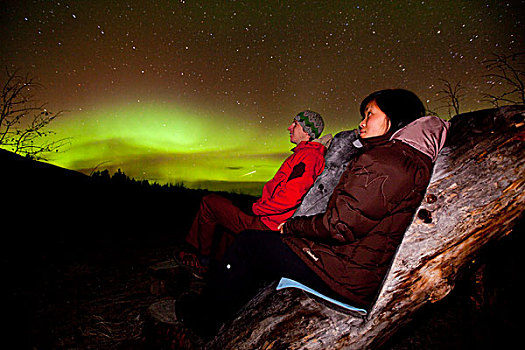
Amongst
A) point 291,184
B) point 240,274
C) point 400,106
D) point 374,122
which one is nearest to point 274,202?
point 291,184

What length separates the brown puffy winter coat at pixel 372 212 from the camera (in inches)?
50.1

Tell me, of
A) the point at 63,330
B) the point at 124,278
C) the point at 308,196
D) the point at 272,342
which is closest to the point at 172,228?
the point at 124,278

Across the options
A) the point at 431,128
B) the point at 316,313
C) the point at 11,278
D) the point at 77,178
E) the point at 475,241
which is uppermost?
the point at 77,178

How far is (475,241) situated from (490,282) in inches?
44.2

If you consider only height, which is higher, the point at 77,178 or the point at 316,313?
the point at 77,178

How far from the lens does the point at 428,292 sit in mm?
1374

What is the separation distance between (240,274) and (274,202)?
3.64ft

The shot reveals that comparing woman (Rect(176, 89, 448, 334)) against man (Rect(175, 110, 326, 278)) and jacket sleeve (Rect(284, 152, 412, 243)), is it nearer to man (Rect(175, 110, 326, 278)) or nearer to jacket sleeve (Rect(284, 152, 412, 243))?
jacket sleeve (Rect(284, 152, 412, 243))

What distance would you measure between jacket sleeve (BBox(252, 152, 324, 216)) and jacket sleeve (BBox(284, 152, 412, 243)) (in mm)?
1202

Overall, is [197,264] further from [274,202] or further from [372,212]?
[372,212]

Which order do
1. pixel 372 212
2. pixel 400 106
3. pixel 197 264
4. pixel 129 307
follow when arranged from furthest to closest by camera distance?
pixel 197 264
pixel 129 307
pixel 400 106
pixel 372 212

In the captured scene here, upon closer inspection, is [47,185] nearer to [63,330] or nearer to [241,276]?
[63,330]

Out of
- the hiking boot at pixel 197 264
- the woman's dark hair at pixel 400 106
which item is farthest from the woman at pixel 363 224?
the hiking boot at pixel 197 264

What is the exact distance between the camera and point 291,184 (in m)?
2.59
